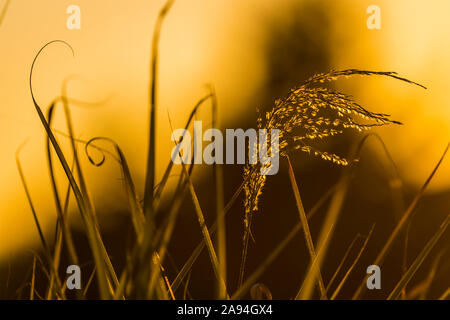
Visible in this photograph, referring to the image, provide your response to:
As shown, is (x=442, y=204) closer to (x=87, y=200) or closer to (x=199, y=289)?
(x=199, y=289)

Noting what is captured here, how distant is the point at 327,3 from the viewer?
7094mm

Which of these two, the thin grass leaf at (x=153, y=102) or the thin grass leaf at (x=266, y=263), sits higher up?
the thin grass leaf at (x=153, y=102)

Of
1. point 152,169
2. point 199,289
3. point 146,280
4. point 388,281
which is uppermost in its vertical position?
point 152,169

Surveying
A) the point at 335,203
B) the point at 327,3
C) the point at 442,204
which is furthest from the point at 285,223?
the point at 335,203

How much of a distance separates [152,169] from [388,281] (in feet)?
14.0

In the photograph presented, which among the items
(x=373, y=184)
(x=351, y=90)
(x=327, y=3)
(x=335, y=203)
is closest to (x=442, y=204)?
(x=373, y=184)

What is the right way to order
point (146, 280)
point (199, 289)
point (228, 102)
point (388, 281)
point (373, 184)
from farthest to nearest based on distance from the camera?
point (228, 102)
point (373, 184)
point (199, 289)
point (388, 281)
point (146, 280)

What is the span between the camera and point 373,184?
226 inches

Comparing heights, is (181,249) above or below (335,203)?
below

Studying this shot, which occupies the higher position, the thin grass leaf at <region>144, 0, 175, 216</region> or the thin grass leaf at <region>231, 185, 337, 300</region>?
the thin grass leaf at <region>144, 0, 175, 216</region>

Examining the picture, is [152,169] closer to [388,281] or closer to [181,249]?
[388,281]

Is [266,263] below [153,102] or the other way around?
below

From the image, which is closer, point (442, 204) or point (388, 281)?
point (388, 281)
